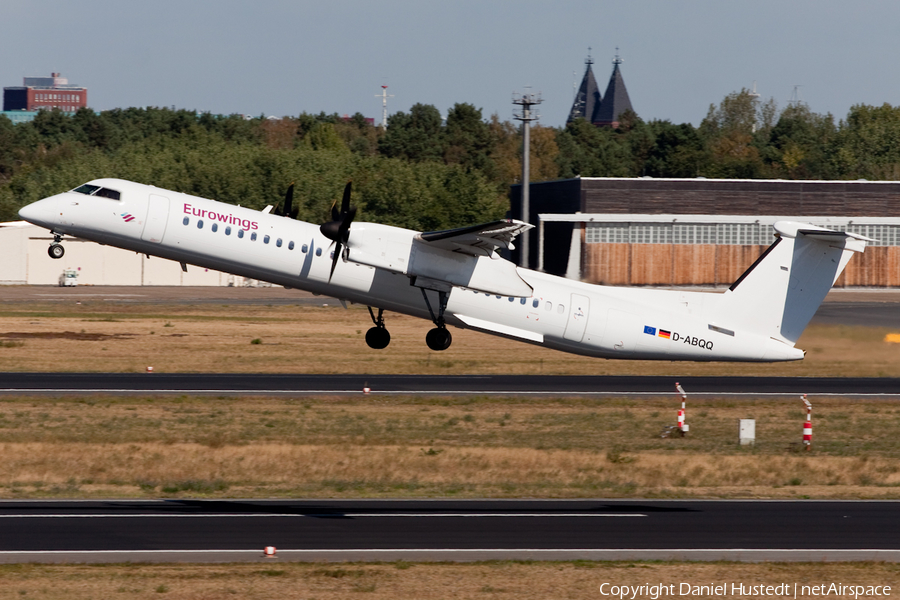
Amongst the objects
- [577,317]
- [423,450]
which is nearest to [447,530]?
[577,317]

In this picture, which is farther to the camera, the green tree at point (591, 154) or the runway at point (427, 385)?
the green tree at point (591, 154)

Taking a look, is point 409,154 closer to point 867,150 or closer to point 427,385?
point 867,150

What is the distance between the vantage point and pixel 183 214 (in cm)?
2703

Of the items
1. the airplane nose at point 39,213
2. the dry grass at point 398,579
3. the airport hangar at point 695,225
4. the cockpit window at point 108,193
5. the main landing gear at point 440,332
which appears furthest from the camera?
the airport hangar at point 695,225

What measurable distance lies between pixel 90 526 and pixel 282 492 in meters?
6.67

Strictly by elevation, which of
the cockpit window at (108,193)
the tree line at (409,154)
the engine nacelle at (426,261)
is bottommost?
the engine nacelle at (426,261)

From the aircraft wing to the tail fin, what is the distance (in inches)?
322

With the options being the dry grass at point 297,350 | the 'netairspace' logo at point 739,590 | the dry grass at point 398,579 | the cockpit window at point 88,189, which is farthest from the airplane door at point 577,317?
the cockpit window at point 88,189

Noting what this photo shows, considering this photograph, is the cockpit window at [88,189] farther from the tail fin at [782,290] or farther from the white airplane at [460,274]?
the tail fin at [782,290]

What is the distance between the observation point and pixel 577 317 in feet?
98.1

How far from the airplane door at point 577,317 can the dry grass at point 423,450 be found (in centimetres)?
445

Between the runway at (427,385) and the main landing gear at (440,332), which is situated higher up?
the main landing gear at (440,332)

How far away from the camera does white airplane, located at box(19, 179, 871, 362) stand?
1065 inches

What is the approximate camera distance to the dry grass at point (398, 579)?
18734mm
